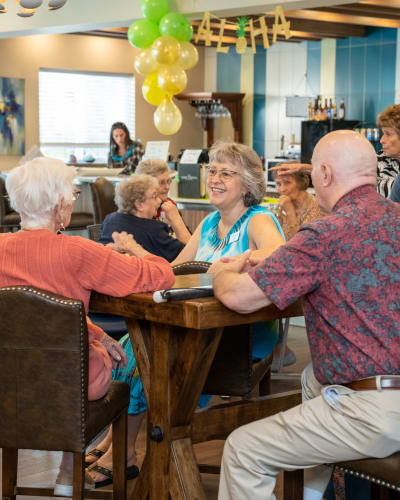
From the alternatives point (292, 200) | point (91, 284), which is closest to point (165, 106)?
point (292, 200)

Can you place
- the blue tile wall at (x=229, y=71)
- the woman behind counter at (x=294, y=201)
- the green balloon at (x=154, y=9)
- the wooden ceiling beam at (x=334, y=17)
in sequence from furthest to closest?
the blue tile wall at (x=229, y=71) → the wooden ceiling beam at (x=334, y=17) → the green balloon at (x=154, y=9) → the woman behind counter at (x=294, y=201)

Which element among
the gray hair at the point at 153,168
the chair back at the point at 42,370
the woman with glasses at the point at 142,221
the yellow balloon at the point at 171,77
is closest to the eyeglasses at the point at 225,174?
the woman with glasses at the point at 142,221

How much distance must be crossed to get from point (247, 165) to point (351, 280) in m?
1.62

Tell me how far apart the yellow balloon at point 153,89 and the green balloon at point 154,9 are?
0.88 metres

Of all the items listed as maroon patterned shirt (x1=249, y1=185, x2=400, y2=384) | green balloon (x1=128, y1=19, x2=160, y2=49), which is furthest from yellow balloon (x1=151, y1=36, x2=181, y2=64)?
maroon patterned shirt (x1=249, y1=185, x2=400, y2=384)

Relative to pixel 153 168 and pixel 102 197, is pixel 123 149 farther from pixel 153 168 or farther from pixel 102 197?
pixel 153 168

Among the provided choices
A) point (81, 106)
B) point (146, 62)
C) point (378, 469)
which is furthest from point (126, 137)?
point (378, 469)

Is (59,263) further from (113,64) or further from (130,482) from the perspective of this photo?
(113,64)

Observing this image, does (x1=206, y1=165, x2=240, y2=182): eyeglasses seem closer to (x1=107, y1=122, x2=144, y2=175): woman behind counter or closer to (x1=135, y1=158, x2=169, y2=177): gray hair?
(x1=135, y1=158, x2=169, y2=177): gray hair

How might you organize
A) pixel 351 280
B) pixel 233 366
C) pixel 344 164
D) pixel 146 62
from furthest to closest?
1. pixel 146 62
2. pixel 233 366
3. pixel 344 164
4. pixel 351 280

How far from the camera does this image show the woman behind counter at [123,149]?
9.19 meters

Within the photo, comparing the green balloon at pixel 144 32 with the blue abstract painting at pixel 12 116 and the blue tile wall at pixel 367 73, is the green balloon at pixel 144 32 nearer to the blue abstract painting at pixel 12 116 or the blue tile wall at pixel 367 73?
the blue tile wall at pixel 367 73

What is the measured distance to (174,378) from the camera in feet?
7.46

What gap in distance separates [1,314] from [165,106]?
6.61 m
